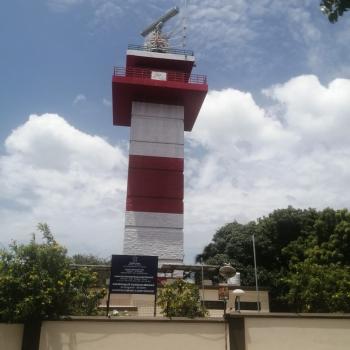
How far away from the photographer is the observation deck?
30438mm

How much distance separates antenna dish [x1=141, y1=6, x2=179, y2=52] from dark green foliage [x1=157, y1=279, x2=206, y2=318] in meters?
24.2

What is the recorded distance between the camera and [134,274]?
15.0m

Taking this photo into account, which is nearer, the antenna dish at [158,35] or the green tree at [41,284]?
the green tree at [41,284]

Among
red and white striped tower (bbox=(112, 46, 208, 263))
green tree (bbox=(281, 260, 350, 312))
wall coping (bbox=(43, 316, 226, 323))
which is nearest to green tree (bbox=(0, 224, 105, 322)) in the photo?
wall coping (bbox=(43, 316, 226, 323))

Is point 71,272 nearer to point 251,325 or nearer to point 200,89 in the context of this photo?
point 251,325

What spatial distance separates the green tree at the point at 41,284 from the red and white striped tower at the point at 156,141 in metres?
12.9

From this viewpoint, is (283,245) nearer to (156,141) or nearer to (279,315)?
(156,141)

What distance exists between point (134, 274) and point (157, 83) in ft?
60.0

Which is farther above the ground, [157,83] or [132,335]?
[157,83]

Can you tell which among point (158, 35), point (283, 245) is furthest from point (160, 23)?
point (283, 245)

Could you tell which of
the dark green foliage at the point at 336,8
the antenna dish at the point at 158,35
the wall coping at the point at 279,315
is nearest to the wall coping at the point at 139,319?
the wall coping at the point at 279,315

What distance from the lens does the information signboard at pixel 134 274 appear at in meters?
14.9

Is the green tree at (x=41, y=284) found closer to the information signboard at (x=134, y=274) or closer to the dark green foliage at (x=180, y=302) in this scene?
the information signboard at (x=134, y=274)

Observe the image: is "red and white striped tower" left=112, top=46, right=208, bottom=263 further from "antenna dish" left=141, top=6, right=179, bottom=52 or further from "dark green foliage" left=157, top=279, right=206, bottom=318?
"dark green foliage" left=157, top=279, right=206, bottom=318
